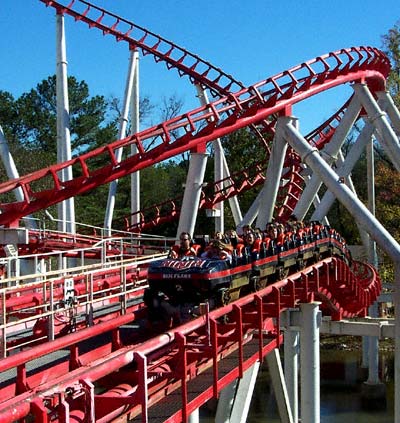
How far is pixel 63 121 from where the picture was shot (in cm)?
2017

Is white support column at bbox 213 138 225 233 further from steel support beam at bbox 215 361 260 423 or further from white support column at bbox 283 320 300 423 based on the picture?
steel support beam at bbox 215 361 260 423

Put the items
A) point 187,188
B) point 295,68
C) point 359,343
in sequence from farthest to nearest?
point 359,343, point 295,68, point 187,188

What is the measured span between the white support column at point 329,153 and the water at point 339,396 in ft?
19.8

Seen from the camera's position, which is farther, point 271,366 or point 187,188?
point 187,188

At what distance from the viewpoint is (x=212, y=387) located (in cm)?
795

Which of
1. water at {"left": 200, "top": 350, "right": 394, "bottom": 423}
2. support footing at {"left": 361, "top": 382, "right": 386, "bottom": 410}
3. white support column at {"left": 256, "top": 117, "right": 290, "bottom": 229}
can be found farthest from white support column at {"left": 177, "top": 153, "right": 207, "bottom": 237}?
support footing at {"left": 361, "top": 382, "right": 386, "bottom": 410}

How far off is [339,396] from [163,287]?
14129mm

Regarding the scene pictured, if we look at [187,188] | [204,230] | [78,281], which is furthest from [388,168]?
[78,281]

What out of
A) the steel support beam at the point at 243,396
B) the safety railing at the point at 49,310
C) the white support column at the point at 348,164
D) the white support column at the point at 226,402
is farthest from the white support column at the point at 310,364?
the white support column at the point at 348,164

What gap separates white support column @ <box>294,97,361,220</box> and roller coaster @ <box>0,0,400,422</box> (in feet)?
0.13

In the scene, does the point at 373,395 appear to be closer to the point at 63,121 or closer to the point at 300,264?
the point at 300,264

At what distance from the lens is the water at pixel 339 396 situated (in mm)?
20375

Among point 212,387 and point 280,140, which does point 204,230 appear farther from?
point 212,387

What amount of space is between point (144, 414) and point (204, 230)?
3935cm
